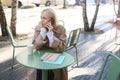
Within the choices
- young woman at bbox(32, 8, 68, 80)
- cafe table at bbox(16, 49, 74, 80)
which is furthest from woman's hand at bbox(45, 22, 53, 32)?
cafe table at bbox(16, 49, 74, 80)

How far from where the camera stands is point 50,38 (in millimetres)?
3688

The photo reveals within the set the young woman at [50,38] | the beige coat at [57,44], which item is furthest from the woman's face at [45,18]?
the beige coat at [57,44]

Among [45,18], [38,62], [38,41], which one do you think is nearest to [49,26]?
[45,18]

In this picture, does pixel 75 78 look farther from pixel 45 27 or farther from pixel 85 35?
pixel 85 35

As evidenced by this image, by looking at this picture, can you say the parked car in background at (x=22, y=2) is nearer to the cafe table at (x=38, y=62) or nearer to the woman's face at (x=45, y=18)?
the woman's face at (x=45, y=18)

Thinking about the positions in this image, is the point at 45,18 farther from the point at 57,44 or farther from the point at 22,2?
the point at 22,2

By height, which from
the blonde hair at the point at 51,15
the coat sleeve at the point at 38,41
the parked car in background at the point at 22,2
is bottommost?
the coat sleeve at the point at 38,41

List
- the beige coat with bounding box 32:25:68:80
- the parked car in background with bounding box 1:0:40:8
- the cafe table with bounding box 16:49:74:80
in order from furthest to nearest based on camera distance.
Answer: the parked car in background with bounding box 1:0:40:8, the beige coat with bounding box 32:25:68:80, the cafe table with bounding box 16:49:74:80

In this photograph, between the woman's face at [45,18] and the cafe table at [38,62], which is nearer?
the cafe table at [38,62]

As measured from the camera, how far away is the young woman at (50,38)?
3.68 m

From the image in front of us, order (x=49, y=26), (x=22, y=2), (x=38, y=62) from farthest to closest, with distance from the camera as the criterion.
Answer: (x=22, y=2) → (x=49, y=26) → (x=38, y=62)

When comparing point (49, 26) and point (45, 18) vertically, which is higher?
point (45, 18)

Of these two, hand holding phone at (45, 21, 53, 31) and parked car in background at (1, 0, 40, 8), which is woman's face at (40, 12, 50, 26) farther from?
parked car in background at (1, 0, 40, 8)

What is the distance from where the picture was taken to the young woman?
3682 millimetres
